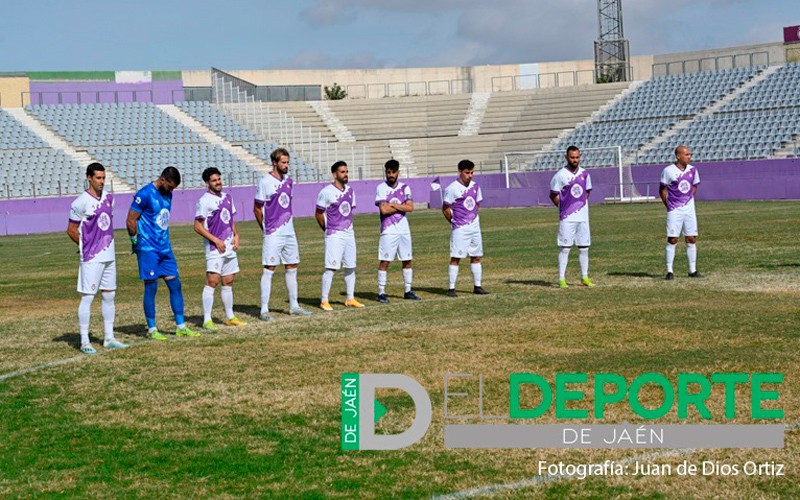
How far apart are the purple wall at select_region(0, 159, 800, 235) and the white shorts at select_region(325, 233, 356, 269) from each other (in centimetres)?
3551


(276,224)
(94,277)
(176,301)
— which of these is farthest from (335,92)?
(94,277)

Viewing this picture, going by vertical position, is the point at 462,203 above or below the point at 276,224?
above

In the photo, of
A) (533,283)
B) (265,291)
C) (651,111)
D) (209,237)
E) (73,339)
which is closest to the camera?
(73,339)

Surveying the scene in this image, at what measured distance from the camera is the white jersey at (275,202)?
1608 cm

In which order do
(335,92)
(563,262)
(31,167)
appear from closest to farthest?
1. (563,262)
2. (31,167)
3. (335,92)

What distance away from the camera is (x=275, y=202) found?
1606 cm

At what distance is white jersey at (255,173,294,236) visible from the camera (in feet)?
52.7

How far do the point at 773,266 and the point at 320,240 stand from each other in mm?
17662

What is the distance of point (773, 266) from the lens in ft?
64.7

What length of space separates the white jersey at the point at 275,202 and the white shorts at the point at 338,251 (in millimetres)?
835

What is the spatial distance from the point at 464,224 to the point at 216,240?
4.67 m

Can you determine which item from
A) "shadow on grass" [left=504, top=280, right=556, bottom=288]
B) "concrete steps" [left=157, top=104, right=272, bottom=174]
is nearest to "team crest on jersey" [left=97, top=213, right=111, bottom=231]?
"shadow on grass" [left=504, top=280, right=556, bottom=288]

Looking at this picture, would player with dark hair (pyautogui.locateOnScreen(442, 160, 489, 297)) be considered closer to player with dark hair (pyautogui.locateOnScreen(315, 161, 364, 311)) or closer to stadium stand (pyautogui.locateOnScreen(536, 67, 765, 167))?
player with dark hair (pyautogui.locateOnScreen(315, 161, 364, 311))

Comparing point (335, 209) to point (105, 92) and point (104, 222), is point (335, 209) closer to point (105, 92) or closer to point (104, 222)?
point (104, 222)
